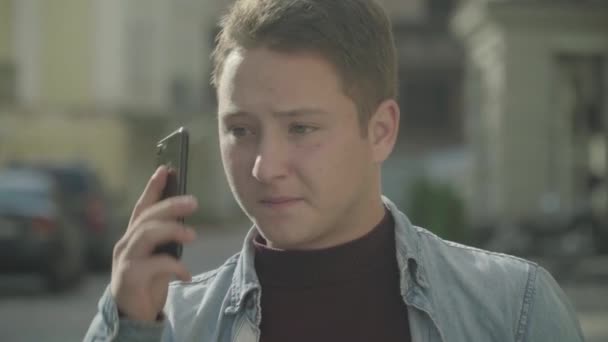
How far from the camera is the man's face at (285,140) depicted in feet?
8.44

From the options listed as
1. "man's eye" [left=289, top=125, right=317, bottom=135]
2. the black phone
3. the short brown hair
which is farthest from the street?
the black phone

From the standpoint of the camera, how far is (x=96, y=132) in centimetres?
3959

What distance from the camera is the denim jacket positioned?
8.63 feet

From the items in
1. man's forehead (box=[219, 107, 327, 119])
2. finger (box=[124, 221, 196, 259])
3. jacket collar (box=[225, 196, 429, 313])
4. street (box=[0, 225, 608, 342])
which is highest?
man's forehead (box=[219, 107, 327, 119])

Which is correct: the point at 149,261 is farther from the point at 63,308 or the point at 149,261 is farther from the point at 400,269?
the point at 63,308

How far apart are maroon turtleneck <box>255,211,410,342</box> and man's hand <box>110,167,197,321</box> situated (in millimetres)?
338

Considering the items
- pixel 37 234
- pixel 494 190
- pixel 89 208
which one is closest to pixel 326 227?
pixel 37 234

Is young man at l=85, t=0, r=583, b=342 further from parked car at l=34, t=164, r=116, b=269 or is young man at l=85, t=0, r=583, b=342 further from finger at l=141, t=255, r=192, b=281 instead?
parked car at l=34, t=164, r=116, b=269

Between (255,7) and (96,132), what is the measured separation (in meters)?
37.4

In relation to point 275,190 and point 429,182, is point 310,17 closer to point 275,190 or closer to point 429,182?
point 275,190

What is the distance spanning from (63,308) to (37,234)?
1.34m

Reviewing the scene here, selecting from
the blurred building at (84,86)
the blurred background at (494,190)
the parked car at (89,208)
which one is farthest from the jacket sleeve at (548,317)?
the blurred building at (84,86)

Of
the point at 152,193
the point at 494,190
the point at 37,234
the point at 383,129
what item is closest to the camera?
the point at 152,193

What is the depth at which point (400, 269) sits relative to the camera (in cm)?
269
